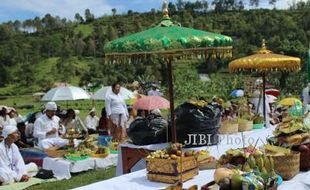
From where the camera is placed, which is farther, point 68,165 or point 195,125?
point 68,165

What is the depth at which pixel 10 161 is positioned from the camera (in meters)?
5.32

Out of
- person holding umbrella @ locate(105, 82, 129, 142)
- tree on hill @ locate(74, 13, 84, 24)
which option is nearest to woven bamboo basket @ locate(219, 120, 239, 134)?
person holding umbrella @ locate(105, 82, 129, 142)

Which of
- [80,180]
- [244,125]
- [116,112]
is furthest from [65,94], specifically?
[244,125]

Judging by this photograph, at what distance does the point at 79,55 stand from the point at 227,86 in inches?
1556

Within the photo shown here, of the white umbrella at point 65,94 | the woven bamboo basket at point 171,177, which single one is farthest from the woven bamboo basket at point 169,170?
the white umbrella at point 65,94

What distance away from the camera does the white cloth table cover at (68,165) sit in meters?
6.11

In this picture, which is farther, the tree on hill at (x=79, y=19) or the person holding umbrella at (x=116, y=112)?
the tree on hill at (x=79, y=19)

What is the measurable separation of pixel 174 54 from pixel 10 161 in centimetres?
292

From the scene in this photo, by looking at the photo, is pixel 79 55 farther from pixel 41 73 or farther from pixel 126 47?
pixel 126 47

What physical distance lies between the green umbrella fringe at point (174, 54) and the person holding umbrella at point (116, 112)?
4.76 metres

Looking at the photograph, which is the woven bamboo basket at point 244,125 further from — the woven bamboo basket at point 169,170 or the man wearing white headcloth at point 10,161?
the man wearing white headcloth at point 10,161

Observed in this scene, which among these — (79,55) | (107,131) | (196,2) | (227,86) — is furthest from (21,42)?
(107,131)

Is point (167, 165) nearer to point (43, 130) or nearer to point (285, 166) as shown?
point (285, 166)

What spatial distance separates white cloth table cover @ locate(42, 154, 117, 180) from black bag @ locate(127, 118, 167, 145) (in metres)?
1.88
